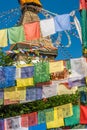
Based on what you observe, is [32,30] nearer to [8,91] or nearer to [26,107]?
[8,91]

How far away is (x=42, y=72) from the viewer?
17703 millimetres

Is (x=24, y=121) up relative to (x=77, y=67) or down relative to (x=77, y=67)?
down

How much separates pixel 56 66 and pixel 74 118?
2.35 metres

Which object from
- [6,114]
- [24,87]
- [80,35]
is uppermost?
[80,35]

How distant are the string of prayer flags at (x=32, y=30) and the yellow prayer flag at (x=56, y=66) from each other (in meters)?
1.91

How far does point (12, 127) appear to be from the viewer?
17.2 metres

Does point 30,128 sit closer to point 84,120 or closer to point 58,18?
point 84,120

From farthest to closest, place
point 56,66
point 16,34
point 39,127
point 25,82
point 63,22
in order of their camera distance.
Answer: point 16,34
point 63,22
point 25,82
point 56,66
point 39,127

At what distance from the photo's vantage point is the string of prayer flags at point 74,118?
1695 centimetres

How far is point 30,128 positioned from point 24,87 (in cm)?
198

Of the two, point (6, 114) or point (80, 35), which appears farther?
point (6, 114)

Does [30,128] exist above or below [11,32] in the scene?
below

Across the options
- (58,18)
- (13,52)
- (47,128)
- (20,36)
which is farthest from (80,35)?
(13,52)

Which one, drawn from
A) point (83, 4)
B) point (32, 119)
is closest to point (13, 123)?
point (32, 119)
